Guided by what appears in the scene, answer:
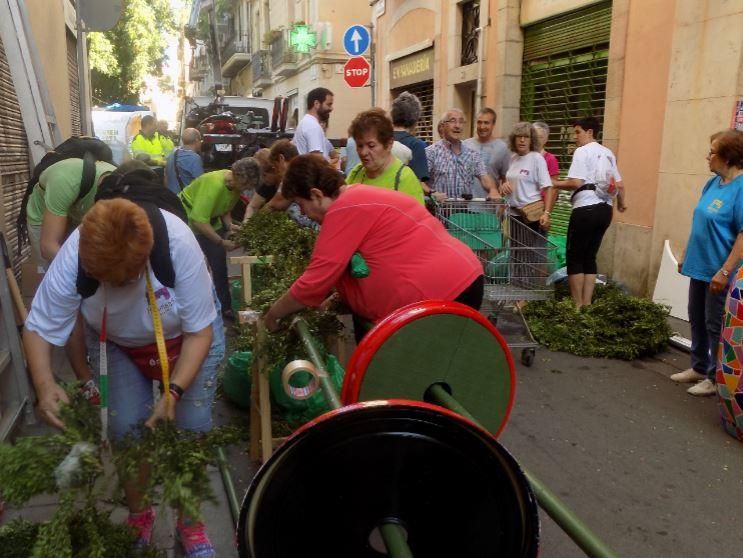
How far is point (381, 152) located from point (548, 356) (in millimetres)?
2803

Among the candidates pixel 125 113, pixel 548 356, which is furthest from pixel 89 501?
pixel 125 113

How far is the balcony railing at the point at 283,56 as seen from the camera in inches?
1112

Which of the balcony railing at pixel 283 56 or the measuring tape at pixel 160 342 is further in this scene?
the balcony railing at pixel 283 56

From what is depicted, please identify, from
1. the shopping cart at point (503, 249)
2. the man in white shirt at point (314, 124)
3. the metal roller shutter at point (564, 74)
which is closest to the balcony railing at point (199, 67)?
the metal roller shutter at point (564, 74)

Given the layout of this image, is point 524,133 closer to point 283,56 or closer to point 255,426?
point 255,426

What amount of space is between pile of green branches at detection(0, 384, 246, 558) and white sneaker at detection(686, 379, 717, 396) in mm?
3952

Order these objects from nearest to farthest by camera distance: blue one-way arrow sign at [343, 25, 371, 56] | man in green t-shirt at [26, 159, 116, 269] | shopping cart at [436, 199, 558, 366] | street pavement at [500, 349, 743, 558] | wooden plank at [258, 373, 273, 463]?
1. street pavement at [500, 349, 743, 558]
2. wooden plank at [258, 373, 273, 463]
3. man in green t-shirt at [26, 159, 116, 269]
4. shopping cart at [436, 199, 558, 366]
5. blue one-way arrow sign at [343, 25, 371, 56]

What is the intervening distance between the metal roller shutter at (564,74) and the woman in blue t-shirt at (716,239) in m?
4.23

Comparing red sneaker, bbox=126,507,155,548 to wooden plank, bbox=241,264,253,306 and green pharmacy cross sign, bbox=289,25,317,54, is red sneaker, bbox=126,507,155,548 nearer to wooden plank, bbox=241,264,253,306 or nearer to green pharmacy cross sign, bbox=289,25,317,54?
wooden plank, bbox=241,264,253,306

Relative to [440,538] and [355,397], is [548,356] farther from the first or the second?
[440,538]

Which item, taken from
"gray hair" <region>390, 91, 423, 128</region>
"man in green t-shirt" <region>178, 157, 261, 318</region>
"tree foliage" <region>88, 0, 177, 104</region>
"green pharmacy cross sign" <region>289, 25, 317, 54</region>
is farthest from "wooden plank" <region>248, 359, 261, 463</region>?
"green pharmacy cross sign" <region>289, 25, 317, 54</region>

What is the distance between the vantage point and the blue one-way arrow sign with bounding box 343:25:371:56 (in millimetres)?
11867

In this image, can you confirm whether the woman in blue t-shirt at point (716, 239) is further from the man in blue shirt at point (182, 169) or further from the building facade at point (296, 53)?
the building facade at point (296, 53)

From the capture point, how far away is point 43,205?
14.1 ft
